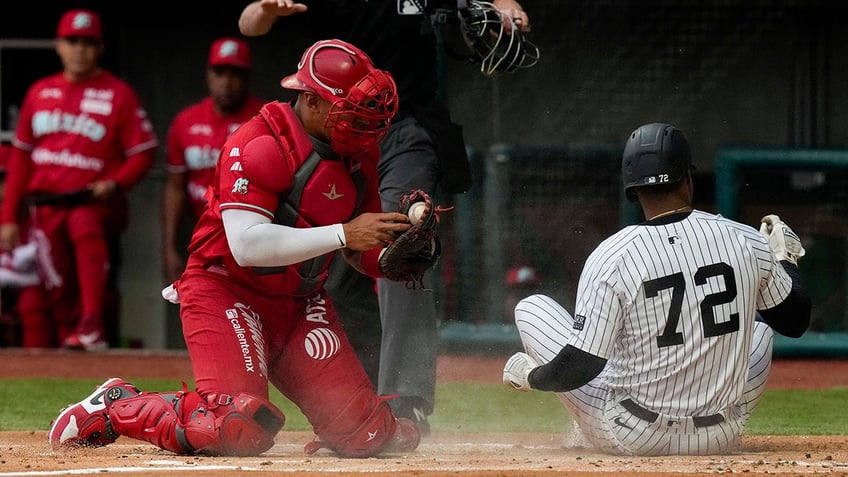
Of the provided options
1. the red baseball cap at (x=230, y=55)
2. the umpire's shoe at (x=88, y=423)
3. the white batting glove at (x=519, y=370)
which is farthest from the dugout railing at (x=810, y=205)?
the umpire's shoe at (x=88, y=423)

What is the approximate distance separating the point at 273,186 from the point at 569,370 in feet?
3.48

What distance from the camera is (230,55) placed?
8.72 m

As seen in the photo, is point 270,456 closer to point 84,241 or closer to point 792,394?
point 792,394

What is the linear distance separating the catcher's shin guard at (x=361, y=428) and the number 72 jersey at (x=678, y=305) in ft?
2.46

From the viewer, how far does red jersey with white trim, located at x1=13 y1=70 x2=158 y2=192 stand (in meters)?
8.76

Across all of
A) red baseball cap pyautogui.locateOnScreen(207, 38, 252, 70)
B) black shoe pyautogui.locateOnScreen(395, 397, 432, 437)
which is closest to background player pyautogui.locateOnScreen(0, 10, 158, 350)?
red baseball cap pyautogui.locateOnScreen(207, 38, 252, 70)

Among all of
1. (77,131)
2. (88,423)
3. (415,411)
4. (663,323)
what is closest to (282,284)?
(88,423)

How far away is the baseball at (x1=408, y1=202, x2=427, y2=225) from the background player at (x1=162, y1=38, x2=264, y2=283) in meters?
4.49

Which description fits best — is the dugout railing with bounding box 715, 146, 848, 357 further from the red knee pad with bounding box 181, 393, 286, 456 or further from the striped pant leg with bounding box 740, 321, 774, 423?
the red knee pad with bounding box 181, 393, 286, 456

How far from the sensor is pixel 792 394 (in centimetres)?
716

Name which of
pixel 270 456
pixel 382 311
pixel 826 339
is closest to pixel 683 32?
pixel 826 339

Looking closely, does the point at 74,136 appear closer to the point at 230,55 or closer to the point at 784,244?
the point at 230,55

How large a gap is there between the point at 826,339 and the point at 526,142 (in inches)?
92.3

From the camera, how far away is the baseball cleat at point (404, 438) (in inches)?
183
